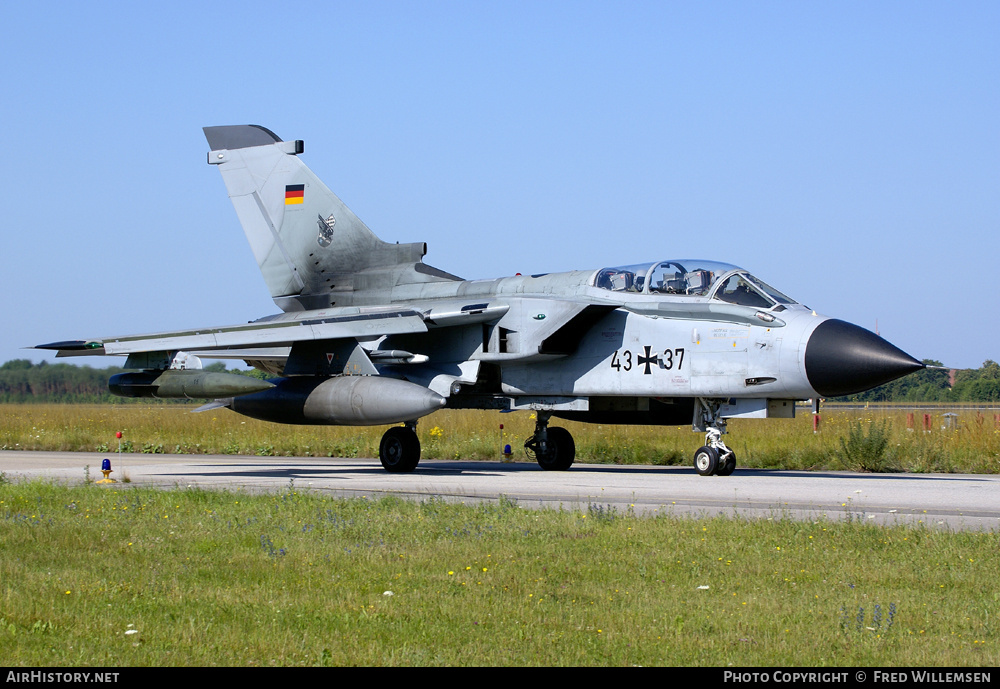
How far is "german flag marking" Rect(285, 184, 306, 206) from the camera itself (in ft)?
62.2

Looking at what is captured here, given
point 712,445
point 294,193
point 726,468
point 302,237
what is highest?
point 294,193

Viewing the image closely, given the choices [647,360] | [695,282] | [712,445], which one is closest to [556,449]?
[647,360]

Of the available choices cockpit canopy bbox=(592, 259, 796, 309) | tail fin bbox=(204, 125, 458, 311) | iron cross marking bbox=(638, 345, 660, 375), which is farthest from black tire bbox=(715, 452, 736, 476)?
tail fin bbox=(204, 125, 458, 311)

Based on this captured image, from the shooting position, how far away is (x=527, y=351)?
1558cm

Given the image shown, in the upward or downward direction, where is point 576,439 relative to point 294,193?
downward

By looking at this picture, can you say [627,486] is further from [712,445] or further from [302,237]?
[302,237]

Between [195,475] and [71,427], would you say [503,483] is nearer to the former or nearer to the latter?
[195,475]

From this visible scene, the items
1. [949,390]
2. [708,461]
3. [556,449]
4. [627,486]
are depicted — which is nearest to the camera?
[627,486]

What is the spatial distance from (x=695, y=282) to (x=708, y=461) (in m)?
2.49

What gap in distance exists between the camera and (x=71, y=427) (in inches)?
1040

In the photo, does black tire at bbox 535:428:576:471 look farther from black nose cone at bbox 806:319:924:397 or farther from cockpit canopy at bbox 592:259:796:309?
black nose cone at bbox 806:319:924:397

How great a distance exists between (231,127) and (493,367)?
754 centimetres

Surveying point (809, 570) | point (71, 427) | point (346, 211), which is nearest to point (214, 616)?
point (809, 570)

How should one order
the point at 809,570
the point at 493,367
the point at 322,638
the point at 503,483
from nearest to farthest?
the point at 322,638 → the point at 809,570 → the point at 503,483 → the point at 493,367
